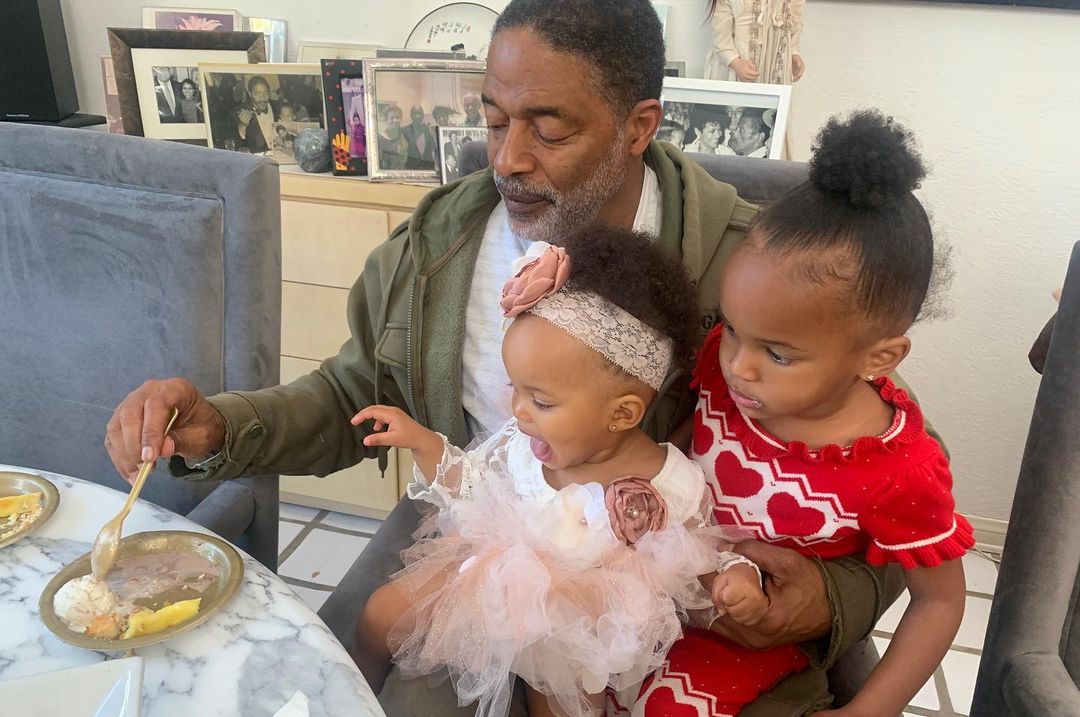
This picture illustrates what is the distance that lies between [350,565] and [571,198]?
1.34m

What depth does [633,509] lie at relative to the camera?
0.93 meters

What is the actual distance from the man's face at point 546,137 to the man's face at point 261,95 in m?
1.20

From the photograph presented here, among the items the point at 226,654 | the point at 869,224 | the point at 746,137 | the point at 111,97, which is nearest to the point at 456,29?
the point at 746,137

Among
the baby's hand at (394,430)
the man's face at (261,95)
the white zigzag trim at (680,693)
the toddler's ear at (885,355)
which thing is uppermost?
the man's face at (261,95)

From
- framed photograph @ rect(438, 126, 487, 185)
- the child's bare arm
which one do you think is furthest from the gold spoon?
framed photograph @ rect(438, 126, 487, 185)

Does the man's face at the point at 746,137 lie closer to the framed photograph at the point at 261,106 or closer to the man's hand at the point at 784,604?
the framed photograph at the point at 261,106

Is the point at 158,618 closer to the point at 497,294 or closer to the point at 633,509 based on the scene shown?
the point at 633,509

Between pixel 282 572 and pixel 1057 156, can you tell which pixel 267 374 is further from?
pixel 1057 156

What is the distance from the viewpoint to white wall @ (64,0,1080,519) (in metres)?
1.93

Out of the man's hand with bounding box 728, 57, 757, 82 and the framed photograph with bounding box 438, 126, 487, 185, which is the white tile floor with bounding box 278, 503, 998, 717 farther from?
the man's hand with bounding box 728, 57, 757, 82

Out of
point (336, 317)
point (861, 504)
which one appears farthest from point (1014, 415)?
point (336, 317)

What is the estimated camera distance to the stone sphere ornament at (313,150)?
82.5 inches

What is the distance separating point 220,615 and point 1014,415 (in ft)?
7.29

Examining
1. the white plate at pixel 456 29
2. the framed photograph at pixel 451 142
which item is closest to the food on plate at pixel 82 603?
the framed photograph at pixel 451 142
